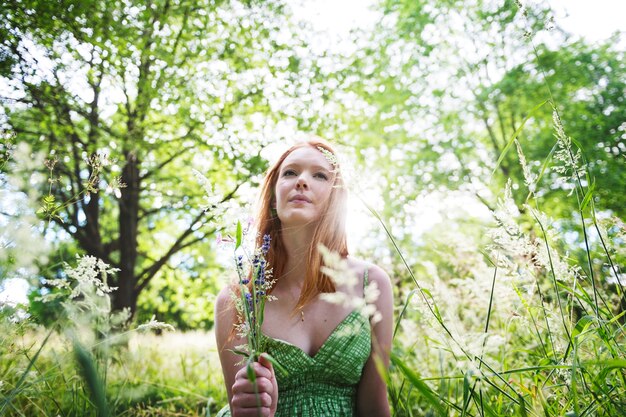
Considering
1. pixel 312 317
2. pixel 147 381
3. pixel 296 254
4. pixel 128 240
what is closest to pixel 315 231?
pixel 296 254

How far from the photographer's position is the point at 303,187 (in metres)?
2.17

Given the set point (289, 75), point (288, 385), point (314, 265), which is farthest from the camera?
point (289, 75)

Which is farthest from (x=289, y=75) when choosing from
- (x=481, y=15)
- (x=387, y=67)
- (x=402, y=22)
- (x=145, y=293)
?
(x=145, y=293)

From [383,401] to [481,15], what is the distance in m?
10.8

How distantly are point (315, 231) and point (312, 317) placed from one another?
498 mm

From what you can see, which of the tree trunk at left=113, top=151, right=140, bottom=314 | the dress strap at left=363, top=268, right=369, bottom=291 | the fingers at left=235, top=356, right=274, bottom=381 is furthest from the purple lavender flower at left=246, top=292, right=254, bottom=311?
the tree trunk at left=113, top=151, right=140, bottom=314

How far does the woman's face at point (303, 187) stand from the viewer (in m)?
2.15

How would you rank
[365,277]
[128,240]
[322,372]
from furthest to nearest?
[128,240] < [365,277] < [322,372]

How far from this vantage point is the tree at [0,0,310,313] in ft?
15.5

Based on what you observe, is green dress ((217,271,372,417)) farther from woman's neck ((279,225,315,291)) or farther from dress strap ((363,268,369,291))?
woman's neck ((279,225,315,291))

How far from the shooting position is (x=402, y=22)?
31.5 feet

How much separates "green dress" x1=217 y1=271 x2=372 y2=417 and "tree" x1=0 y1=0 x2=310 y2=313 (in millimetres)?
2982

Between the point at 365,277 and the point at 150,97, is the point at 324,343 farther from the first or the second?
the point at 150,97

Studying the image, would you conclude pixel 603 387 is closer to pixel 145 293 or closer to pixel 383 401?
pixel 383 401
